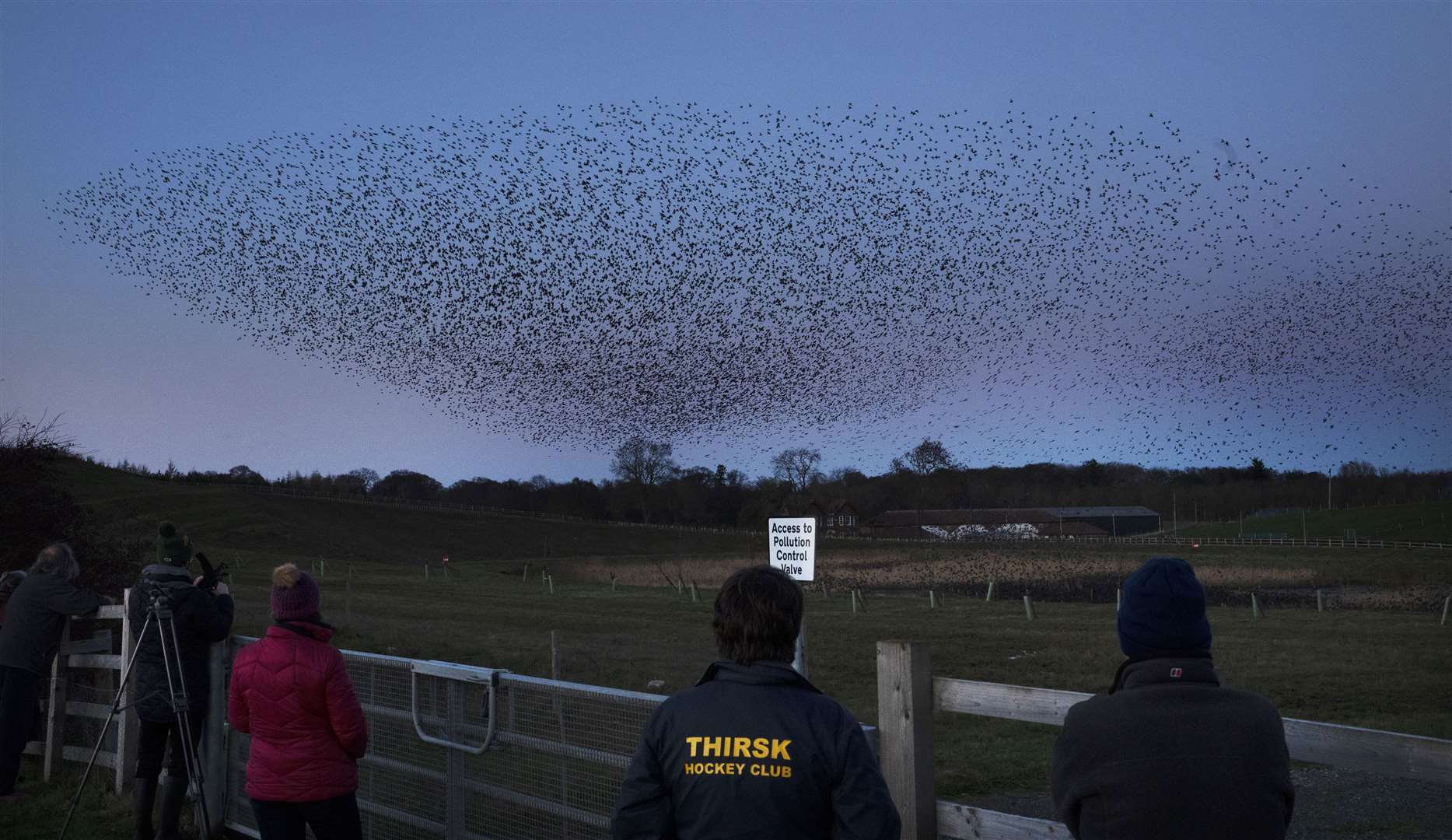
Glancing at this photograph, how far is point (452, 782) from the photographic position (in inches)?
243

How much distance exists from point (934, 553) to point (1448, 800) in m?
49.9

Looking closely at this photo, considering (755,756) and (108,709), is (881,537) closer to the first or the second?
(108,709)

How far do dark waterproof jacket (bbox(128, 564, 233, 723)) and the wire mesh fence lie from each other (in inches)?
36.4

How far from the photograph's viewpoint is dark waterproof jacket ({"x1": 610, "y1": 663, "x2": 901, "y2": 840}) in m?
2.94

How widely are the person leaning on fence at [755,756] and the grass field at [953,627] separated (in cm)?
634

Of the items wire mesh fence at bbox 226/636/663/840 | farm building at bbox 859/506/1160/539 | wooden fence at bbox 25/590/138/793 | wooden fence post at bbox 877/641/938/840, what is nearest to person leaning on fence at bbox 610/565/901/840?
wooden fence post at bbox 877/641/938/840

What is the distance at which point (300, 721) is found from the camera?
203 inches

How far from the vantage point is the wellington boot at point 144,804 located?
23.2 feet

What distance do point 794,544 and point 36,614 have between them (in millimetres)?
5635

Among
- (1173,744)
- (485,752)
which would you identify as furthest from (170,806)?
(1173,744)

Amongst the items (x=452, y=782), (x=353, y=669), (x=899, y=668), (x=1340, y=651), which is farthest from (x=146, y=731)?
(x=1340, y=651)

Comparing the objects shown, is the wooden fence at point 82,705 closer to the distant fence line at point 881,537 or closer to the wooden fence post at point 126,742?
the wooden fence post at point 126,742

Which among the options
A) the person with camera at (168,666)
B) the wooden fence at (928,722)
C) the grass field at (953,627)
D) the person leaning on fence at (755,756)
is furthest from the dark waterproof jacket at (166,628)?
the person leaning on fence at (755,756)

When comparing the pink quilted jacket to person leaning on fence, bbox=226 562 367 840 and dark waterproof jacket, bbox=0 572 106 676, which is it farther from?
dark waterproof jacket, bbox=0 572 106 676
